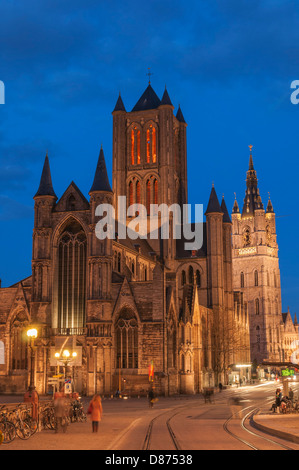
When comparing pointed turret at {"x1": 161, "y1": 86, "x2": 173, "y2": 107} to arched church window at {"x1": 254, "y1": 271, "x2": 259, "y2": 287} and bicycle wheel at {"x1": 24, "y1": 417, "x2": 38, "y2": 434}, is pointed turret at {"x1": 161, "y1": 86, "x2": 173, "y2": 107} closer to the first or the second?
bicycle wheel at {"x1": 24, "y1": 417, "x2": 38, "y2": 434}

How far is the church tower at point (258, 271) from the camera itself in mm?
128000

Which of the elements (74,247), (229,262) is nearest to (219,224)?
(229,262)

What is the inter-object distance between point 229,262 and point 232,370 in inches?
539

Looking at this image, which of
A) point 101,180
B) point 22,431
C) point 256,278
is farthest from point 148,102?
point 22,431

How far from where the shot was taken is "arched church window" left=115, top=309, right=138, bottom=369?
51.9 m

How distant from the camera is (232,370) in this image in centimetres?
7825

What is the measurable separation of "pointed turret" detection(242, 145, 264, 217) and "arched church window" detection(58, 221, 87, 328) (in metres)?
87.5

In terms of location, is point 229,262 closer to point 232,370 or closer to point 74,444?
point 232,370

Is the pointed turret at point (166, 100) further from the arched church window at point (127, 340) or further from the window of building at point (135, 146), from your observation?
the arched church window at point (127, 340)

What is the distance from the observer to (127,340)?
171ft

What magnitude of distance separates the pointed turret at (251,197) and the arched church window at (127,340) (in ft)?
291

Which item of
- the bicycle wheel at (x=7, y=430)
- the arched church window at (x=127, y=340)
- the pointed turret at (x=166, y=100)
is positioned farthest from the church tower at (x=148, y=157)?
the bicycle wheel at (x=7, y=430)

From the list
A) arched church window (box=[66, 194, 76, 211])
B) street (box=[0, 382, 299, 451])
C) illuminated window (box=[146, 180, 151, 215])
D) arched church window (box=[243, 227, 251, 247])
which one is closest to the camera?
street (box=[0, 382, 299, 451])

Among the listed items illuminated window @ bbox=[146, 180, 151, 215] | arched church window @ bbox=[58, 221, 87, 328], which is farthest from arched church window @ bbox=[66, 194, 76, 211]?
illuminated window @ bbox=[146, 180, 151, 215]
